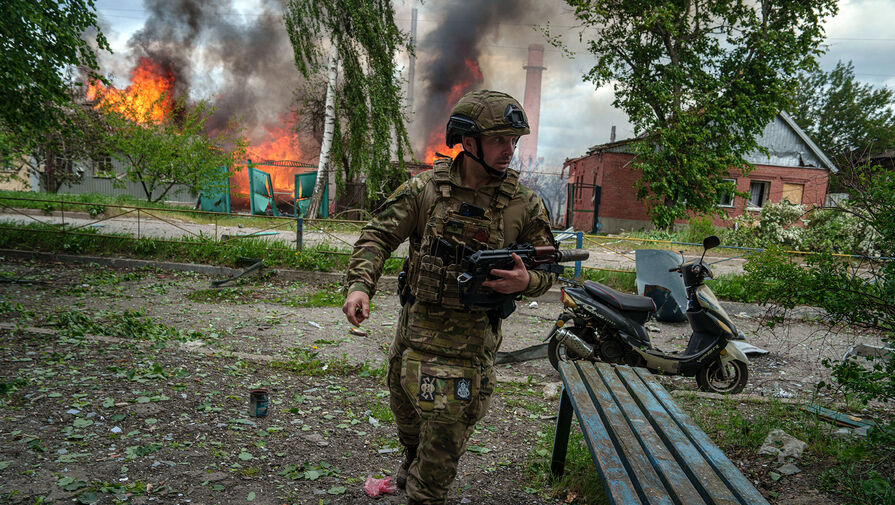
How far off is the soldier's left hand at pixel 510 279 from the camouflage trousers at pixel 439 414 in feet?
1.30

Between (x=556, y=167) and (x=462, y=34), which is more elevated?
(x=462, y=34)

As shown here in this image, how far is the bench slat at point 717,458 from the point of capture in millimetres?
1753

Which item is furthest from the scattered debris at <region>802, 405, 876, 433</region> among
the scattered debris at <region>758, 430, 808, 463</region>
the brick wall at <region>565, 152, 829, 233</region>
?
the brick wall at <region>565, 152, 829, 233</region>

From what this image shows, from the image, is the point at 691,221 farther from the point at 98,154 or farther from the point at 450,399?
the point at 98,154

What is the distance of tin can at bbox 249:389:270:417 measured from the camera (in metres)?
3.73

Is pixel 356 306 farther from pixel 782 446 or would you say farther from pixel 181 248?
pixel 181 248

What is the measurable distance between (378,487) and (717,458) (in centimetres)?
179

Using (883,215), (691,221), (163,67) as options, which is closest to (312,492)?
(883,215)

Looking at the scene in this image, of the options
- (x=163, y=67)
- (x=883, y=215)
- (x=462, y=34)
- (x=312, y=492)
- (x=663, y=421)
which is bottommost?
(x=312, y=492)

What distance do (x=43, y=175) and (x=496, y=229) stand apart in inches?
1220

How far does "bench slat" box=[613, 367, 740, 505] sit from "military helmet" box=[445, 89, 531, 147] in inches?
59.7

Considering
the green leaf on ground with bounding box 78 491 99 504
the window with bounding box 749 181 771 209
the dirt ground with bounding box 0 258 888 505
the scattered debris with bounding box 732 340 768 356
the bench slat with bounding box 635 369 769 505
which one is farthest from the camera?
the window with bounding box 749 181 771 209

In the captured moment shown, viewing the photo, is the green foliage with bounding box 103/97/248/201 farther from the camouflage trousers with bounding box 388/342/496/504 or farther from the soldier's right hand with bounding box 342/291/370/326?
the camouflage trousers with bounding box 388/342/496/504

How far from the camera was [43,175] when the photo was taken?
2539 centimetres
